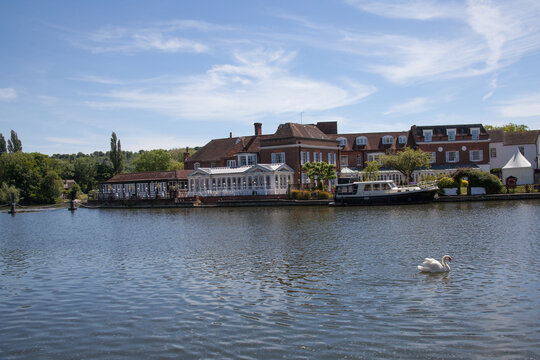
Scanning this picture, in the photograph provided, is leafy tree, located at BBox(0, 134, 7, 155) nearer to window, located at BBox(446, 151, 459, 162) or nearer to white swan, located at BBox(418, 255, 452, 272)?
window, located at BBox(446, 151, 459, 162)

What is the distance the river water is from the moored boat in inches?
818

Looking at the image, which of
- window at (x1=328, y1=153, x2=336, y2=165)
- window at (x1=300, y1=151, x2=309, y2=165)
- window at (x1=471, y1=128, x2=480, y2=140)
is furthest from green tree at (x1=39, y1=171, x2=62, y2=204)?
window at (x1=471, y1=128, x2=480, y2=140)

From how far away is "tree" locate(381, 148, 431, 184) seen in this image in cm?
5881

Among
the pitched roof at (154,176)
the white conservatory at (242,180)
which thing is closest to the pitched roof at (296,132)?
the white conservatory at (242,180)

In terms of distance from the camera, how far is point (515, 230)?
23266 mm

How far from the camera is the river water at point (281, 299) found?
926cm

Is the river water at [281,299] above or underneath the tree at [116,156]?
underneath

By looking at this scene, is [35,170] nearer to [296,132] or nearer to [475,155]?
[296,132]

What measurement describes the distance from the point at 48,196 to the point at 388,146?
202 ft

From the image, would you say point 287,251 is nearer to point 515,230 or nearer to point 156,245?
point 156,245

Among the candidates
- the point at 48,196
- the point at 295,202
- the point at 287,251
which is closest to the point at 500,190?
the point at 295,202

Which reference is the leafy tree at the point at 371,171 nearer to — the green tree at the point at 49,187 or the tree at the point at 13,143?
the green tree at the point at 49,187

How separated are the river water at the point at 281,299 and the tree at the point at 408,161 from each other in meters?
35.6

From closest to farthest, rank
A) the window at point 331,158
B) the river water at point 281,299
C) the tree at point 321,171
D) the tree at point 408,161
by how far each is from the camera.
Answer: the river water at point 281,299 < the tree at point 321,171 < the tree at point 408,161 < the window at point 331,158
